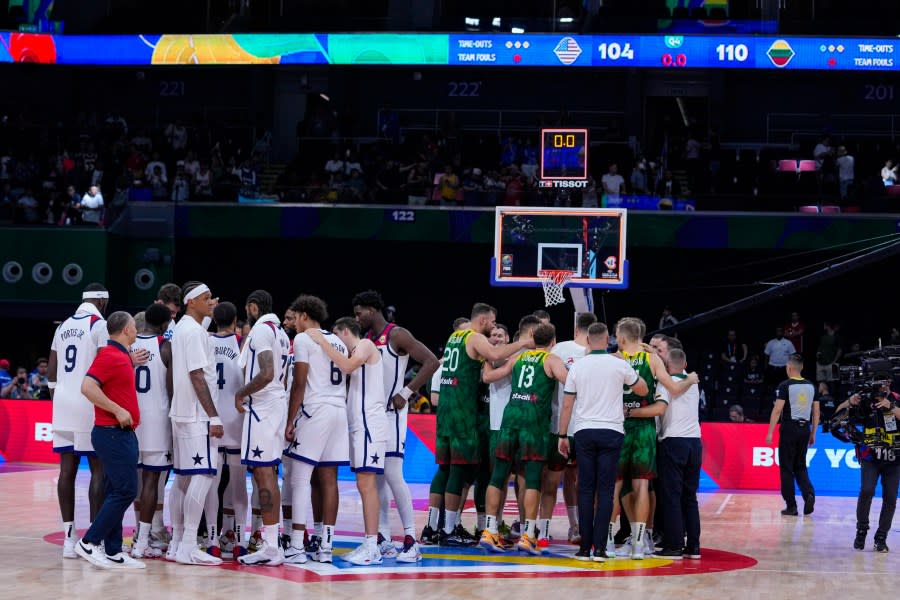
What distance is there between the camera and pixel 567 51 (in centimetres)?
2678

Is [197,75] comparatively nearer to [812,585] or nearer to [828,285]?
[828,285]

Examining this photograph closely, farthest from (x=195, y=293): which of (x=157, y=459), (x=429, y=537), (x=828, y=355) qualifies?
(x=828, y=355)

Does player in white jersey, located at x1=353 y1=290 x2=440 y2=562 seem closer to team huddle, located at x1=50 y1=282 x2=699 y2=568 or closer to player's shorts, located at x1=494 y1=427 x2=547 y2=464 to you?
team huddle, located at x1=50 y1=282 x2=699 y2=568

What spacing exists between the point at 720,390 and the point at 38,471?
13361mm

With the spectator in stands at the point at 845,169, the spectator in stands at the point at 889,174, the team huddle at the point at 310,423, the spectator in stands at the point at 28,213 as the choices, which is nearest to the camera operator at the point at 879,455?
the team huddle at the point at 310,423

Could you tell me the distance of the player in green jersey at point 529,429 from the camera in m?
10.3

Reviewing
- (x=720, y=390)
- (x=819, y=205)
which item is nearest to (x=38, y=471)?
(x=720, y=390)

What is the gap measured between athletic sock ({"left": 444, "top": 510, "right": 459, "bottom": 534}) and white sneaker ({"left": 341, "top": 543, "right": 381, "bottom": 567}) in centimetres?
115

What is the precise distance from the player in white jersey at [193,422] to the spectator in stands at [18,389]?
1117 cm

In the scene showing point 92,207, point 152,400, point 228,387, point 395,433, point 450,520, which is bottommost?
point 450,520

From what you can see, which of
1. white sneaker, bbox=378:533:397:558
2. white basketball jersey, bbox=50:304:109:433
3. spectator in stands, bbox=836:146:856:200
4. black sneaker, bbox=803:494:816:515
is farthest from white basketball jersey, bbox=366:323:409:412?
spectator in stands, bbox=836:146:856:200

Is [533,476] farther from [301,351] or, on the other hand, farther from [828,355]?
[828,355]

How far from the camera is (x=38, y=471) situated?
56.5ft

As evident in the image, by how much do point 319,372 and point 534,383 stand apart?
196 cm
